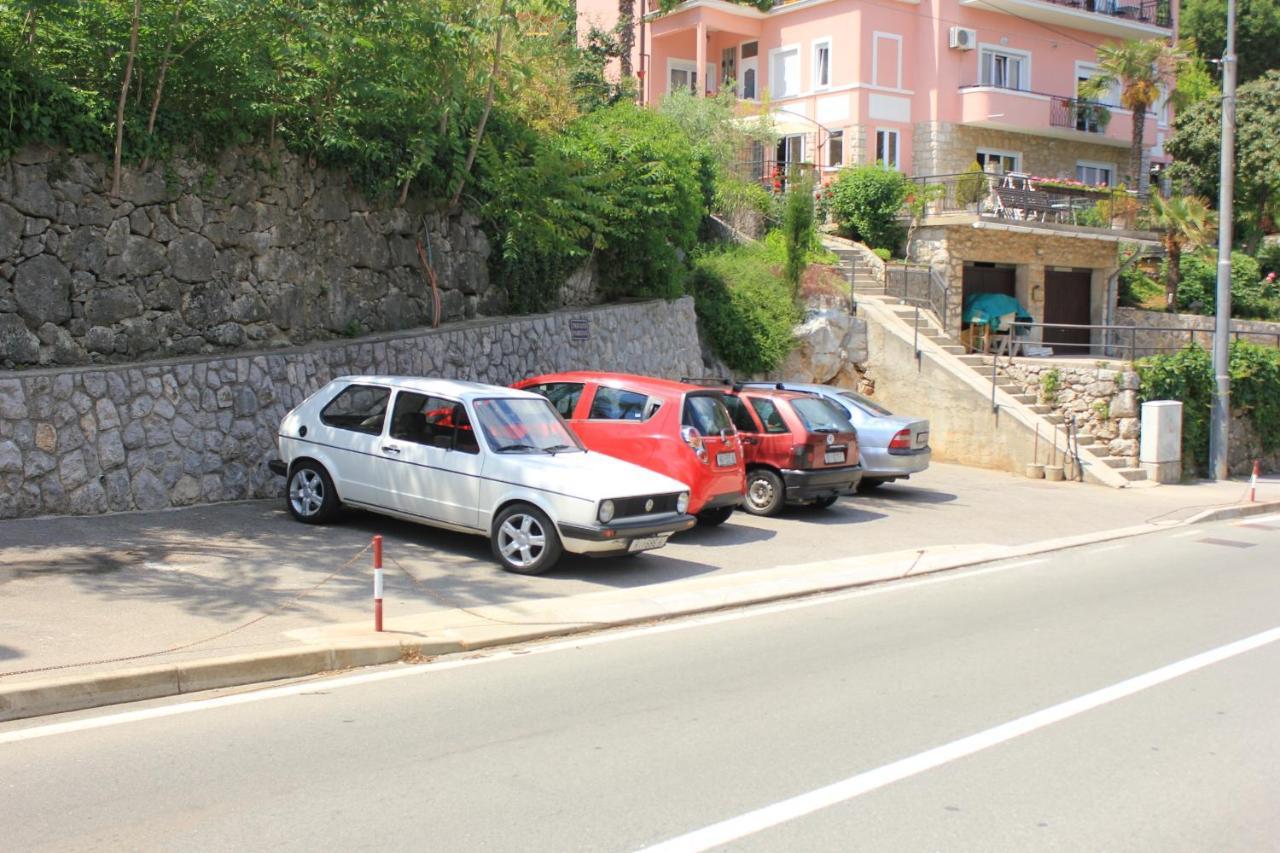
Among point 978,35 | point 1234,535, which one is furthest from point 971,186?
point 1234,535

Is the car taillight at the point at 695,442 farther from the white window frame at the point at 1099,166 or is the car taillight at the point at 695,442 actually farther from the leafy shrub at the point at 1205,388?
the white window frame at the point at 1099,166

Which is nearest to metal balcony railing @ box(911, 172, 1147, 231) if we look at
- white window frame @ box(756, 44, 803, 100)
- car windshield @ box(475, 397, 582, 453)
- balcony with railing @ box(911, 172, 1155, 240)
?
balcony with railing @ box(911, 172, 1155, 240)

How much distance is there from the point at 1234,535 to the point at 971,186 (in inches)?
601

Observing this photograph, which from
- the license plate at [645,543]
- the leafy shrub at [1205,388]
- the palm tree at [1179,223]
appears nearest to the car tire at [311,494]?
the license plate at [645,543]

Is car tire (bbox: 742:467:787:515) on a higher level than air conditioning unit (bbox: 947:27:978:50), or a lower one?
lower

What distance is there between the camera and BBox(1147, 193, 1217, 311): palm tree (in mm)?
32781

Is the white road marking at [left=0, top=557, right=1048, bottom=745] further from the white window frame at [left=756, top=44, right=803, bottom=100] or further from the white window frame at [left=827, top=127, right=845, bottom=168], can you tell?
the white window frame at [left=756, top=44, right=803, bottom=100]

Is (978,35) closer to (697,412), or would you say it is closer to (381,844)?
(697,412)

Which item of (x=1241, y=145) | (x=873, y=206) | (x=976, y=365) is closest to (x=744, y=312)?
(x=976, y=365)

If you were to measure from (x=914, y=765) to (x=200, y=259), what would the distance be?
38.5 ft

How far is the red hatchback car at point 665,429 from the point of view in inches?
518

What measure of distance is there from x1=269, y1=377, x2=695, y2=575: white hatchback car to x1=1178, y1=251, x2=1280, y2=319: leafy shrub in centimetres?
2930

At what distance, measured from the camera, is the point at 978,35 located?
37.1 metres

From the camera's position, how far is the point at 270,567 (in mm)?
10453
